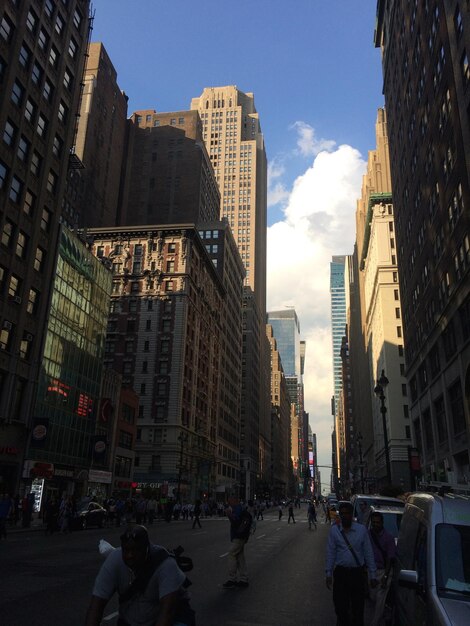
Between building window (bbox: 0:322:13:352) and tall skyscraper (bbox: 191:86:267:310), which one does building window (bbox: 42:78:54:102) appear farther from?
tall skyscraper (bbox: 191:86:267:310)

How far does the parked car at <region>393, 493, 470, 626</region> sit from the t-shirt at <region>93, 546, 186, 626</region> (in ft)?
7.69

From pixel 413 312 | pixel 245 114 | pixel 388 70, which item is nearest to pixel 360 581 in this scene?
pixel 413 312

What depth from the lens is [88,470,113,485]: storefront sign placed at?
48062mm

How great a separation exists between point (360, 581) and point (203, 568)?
331 inches

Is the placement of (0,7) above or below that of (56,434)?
above

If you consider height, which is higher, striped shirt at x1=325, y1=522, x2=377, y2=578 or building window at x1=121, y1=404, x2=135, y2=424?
building window at x1=121, y1=404, x2=135, y2=424

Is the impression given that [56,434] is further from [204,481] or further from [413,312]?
[204,481]

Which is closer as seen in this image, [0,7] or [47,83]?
[0,7]

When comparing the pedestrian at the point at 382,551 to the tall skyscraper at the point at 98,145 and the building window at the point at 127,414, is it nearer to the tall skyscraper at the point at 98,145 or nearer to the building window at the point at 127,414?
the building window at the point at 127,414

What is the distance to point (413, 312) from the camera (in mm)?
56188

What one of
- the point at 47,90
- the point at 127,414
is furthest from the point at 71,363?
the point at 47,90

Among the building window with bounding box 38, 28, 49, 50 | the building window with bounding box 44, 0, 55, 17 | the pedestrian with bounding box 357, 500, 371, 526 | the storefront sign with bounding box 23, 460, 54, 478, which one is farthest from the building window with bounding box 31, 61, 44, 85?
the pedestrian with bounding box 357, 500, 371, 526

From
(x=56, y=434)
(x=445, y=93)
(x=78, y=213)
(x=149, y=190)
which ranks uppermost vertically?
(x=149, y=190)

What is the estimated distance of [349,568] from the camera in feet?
23.5
